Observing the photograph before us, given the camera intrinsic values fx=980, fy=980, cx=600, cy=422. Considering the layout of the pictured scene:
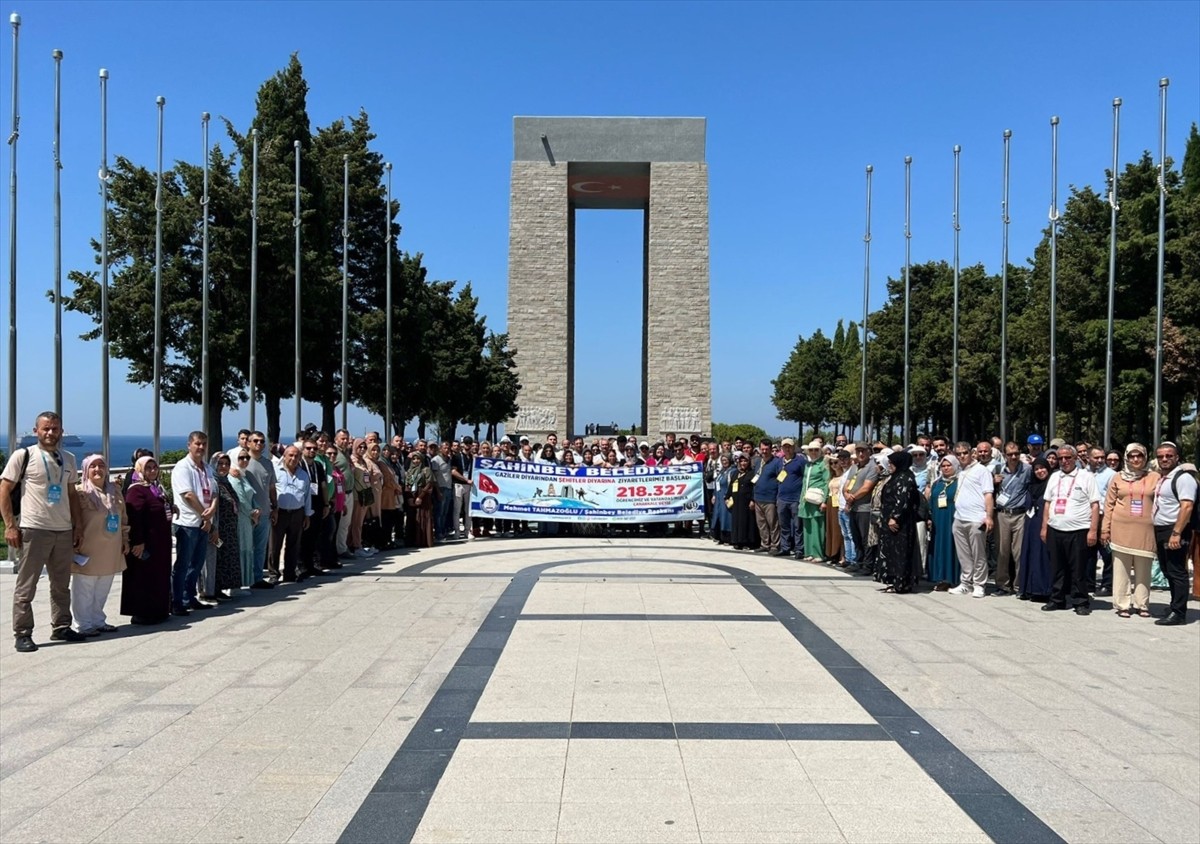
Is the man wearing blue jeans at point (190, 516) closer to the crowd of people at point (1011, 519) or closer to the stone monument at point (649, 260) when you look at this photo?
the crowd of people at point (1011, 519)

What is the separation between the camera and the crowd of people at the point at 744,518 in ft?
26.5

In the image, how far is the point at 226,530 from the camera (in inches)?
392

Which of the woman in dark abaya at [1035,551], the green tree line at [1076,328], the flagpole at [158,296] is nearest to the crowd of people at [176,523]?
the flagpole at [158,296]

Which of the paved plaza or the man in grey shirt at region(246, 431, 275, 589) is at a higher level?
the man in grey shirt at region(246, 431, 275, 589)

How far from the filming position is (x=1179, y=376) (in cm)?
2783

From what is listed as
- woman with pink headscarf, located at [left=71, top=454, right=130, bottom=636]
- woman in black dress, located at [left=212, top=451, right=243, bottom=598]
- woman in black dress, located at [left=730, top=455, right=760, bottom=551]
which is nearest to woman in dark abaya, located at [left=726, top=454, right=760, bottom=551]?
woman in black dress, located at [left=730, top=455, right=760, bottom=551]

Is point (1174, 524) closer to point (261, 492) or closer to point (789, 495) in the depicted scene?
point (789, 495)

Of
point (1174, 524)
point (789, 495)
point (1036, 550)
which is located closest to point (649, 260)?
point (789, 495)

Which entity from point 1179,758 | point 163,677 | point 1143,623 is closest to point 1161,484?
point 1143,623

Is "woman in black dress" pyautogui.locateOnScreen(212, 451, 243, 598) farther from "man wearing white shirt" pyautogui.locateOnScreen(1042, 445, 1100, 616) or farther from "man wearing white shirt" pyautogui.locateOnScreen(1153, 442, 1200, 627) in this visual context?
"man wearing white shirt" pyautogui.locateOnScreen(1153, 442, 1200, 627)

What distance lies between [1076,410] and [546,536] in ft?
87.8

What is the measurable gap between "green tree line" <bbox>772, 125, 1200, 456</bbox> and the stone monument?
30.9ft

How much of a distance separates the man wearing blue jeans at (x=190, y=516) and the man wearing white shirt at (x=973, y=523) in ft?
25.7

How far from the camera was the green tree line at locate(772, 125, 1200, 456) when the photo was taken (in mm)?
28641
